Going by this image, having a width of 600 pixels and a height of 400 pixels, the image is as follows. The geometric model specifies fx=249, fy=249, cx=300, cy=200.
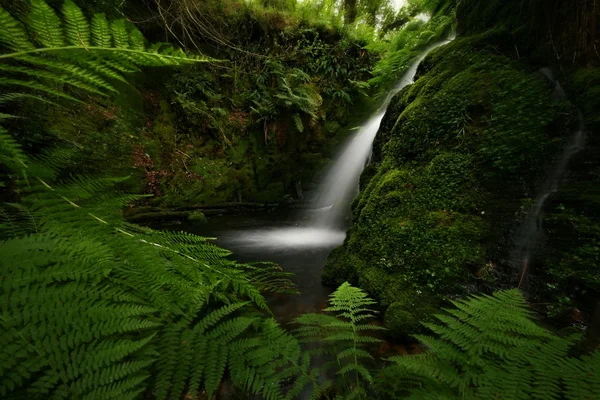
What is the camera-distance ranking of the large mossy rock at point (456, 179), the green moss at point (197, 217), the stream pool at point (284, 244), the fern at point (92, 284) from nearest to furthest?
the fern at point (92, 284) → the large mossy rock at point (456, 179) → the stream pool at point (284, 244) → the green moss at point (197, 217)

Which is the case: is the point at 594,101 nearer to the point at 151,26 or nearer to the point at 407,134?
the point at 407,134

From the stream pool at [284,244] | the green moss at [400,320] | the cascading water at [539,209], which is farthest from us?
the stream pool at [284,244]

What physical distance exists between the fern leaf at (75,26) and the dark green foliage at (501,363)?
5.98ft

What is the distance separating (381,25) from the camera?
13180 millimetres

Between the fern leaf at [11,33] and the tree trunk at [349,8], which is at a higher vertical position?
the tree trunk at [349,8]

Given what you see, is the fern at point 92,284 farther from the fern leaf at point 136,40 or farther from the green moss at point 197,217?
the green moss at point 197,217

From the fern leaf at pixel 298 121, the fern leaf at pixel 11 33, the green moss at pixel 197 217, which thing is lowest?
the green moss at pixel 197 217

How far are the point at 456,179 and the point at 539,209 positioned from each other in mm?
963

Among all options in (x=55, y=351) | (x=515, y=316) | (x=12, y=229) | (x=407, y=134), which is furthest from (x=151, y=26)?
(x=515, y=316)

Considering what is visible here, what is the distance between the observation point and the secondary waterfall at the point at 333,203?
6.43 metres

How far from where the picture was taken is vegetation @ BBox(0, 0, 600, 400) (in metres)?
0.81

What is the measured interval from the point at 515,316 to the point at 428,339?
0.41 meters

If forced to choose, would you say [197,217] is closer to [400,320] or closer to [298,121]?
[298,121]

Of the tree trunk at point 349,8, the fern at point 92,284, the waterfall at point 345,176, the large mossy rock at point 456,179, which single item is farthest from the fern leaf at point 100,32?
the tree trunk at point 349,8
